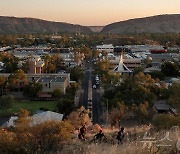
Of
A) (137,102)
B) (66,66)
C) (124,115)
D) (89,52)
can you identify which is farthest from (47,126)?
(89,52)

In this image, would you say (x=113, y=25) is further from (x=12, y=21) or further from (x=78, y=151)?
(x=78, y=151)

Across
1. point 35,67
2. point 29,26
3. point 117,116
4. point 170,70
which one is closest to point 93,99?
point 117,116

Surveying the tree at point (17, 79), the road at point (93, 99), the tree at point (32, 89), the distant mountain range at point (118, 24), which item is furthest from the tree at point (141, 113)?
the distant mountain range at point (118, 24)

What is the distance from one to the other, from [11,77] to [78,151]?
64.4 feet

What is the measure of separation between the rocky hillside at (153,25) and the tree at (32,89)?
110246mm

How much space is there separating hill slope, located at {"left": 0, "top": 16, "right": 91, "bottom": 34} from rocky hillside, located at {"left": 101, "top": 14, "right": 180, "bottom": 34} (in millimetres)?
27337

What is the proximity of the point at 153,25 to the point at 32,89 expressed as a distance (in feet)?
407

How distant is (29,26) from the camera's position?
493 ft

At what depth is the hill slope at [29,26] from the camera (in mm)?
139000

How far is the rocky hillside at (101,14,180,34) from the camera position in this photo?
439 feet

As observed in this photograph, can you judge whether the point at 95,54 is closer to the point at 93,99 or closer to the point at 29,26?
the point at 93,99

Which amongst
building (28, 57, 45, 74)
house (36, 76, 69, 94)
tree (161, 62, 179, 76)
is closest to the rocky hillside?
building (28, 57, 45, 74)

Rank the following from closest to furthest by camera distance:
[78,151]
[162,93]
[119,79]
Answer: [78,151], [162,93], [119,79]

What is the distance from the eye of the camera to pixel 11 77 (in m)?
23.7
